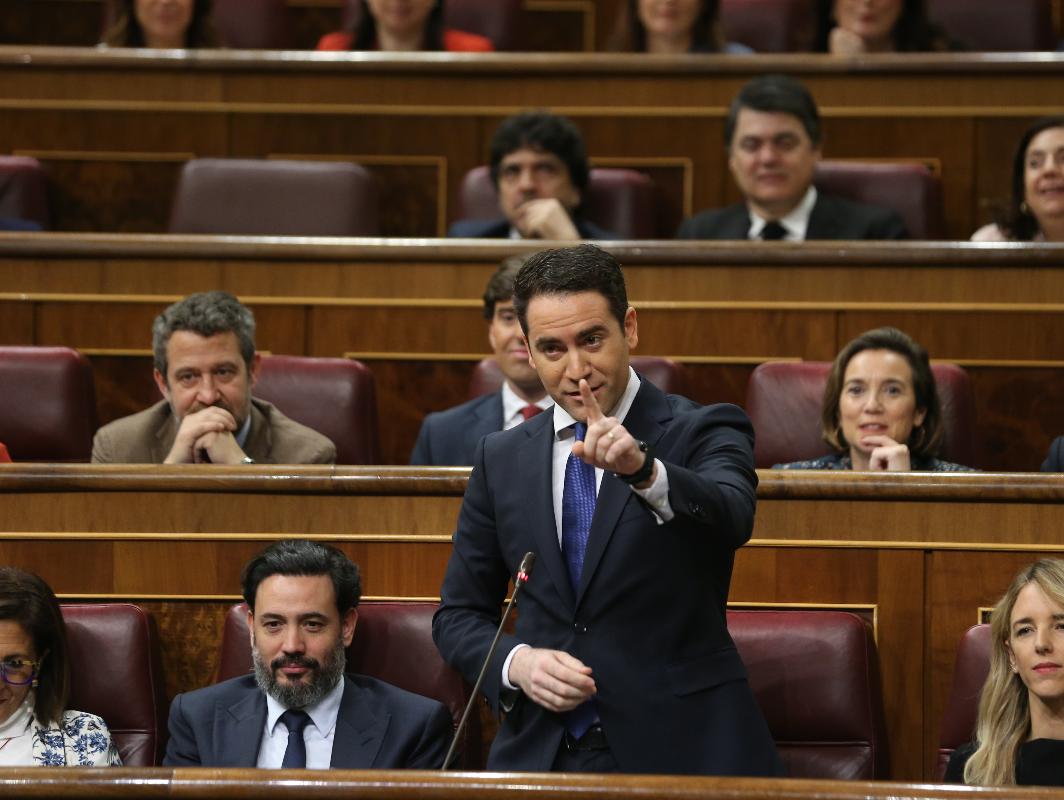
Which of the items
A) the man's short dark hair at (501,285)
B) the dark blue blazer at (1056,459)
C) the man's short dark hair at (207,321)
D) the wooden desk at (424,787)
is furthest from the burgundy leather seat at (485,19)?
the wooden desk at (424,787)

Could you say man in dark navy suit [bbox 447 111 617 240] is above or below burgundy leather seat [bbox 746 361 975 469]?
above

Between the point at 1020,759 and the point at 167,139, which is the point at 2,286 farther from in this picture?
the point at 1020,759

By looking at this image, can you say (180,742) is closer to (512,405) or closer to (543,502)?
(543,502)

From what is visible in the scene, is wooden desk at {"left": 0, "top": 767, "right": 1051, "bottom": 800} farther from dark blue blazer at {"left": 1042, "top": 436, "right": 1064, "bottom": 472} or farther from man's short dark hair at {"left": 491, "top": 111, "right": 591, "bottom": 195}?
man's short dark hair at {"left": 491, "top": 111, "right": 591, "bottom": 195}

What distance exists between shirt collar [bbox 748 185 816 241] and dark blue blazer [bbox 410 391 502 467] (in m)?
0.40

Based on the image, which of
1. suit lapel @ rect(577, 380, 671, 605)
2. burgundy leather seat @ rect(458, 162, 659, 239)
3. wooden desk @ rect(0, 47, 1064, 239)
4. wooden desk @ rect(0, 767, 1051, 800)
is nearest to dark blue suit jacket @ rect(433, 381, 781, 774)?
suit lapel @ rect(577, 380, 671, 605)

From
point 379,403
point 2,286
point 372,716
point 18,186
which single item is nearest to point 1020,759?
point 372,716

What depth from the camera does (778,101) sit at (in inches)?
64.3

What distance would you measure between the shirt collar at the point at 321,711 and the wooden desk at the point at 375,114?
895 millimetres

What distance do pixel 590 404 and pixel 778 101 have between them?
92 centimetres

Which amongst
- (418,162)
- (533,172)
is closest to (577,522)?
(533,172)

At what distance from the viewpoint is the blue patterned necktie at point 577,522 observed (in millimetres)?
842

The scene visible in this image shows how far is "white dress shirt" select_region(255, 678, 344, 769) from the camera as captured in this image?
3.39ft

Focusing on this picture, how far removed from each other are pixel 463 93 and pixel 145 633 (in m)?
0.93
